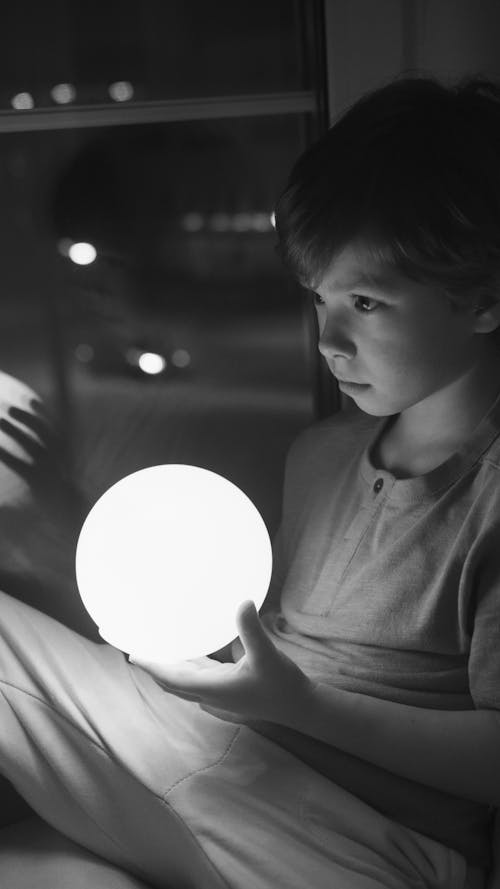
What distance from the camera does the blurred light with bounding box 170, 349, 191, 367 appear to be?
1373 mm

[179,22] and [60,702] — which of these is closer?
[60,702]

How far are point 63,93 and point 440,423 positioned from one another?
2.38 ft

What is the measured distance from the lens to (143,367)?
1366mm

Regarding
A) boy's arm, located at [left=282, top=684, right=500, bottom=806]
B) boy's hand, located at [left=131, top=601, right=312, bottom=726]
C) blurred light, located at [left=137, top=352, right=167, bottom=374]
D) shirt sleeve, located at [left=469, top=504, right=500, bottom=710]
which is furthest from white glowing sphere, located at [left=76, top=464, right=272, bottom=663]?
blurred light, located at [left=137, top=352, right=167, bottom=374]

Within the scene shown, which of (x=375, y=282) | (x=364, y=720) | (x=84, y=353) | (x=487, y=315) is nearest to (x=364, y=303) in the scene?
(x=375, y=282)

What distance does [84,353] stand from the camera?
135 cm

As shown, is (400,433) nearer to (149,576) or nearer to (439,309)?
(439,309)

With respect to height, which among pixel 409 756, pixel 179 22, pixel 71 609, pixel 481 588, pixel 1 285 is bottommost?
pixel 71 609

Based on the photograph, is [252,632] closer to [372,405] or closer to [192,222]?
[372,405]

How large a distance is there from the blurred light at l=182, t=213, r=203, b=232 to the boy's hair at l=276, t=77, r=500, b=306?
1.20 feet

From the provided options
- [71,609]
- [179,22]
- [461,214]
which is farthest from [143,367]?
[461,214]

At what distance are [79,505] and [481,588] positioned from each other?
694 millimetres

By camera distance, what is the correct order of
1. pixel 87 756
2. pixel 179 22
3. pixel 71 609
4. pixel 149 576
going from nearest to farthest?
pixel 149 576
pixel 87 756
pixel 179 22
pixel 71 609

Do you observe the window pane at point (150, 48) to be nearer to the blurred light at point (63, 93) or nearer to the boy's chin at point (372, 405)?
the blurred light at point (63, 93)
